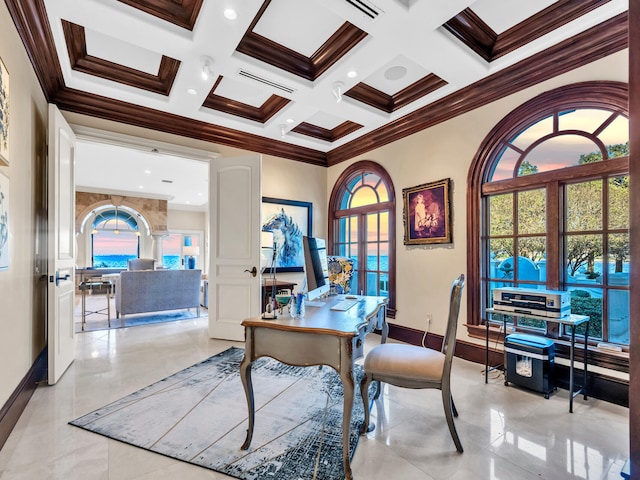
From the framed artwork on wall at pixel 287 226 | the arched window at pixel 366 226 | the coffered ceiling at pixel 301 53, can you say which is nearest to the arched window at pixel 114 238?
the framed artwork on wall at pixel 287 226

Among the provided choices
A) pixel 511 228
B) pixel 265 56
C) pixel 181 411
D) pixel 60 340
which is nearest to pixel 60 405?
pixel 60 340

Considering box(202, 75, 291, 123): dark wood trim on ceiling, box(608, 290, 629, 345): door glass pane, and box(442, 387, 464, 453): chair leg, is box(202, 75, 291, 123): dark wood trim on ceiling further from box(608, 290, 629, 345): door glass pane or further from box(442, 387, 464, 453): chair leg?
box(608, 290, 629, 345): door glass pane

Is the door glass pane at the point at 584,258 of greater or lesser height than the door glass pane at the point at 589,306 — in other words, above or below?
above

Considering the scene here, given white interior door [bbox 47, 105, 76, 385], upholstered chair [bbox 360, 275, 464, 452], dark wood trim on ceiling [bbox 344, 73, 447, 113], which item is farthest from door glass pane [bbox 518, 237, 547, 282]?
white interior door [bbox 47, 105, 76, 385]

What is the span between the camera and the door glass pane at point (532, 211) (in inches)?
117

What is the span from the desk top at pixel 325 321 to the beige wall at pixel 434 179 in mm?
1665

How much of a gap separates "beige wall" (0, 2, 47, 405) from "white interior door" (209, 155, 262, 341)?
5.78 feet

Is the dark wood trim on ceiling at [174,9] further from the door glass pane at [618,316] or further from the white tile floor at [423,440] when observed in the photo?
the door glass pane at [618,316]

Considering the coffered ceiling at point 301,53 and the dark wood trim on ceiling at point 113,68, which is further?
the dark wood trim on ceiling at point 113,68

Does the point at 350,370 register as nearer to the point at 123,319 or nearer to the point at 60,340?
the point at 60,340

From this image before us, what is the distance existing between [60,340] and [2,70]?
7.16 feet

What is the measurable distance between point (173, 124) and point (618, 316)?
4929mm

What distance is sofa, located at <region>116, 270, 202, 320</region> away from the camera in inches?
203

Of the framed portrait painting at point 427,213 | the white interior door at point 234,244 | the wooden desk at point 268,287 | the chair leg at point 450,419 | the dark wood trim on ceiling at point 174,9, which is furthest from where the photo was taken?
the wooden desk at point 268,287
